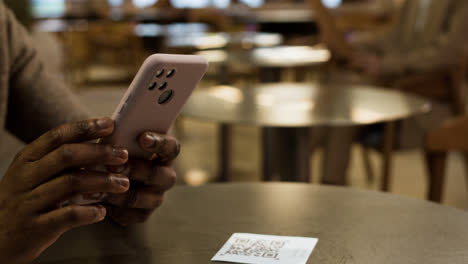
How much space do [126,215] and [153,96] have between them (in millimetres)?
197

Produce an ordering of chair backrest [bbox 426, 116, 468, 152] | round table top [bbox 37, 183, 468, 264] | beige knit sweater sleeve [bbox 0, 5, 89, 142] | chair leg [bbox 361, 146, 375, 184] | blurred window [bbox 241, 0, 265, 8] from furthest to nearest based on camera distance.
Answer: blurred window [bbox 241, 0, 265, 8] < chair leg [bbox 361, 146, 375, 184] < chair backrest [bbox 426, 116, 468, 152] < beige knit sweater sleeve [bbox 0, 5, 89, 142] < round table top [bbox 37, 183, 468, 264]

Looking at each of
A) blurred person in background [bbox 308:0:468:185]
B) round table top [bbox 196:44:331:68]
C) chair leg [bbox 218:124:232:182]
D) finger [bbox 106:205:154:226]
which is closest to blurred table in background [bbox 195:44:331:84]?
round table top [bbox 196:44:331:68]

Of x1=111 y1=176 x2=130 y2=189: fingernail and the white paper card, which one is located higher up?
x1=111 y1=176 x2=130 y2=189: fingernail

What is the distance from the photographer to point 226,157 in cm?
346

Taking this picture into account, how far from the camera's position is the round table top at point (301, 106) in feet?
5.51

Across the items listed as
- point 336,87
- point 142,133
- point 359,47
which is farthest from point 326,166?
point 142,133

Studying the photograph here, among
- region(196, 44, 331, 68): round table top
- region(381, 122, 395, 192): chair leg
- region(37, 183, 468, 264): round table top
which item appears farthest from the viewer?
region(196, 44, 331, 68): round table top

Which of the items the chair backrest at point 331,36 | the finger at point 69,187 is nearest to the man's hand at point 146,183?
the finger at point 69,187

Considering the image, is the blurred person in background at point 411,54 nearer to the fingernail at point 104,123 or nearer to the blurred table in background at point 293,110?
the blurred table in background at point 293,110

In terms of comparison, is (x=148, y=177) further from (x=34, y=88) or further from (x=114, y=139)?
(x=34, y=88)

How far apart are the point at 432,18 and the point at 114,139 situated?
2.61 metres

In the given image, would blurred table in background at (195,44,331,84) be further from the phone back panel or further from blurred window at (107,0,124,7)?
blurred window at (107,0,124,7)

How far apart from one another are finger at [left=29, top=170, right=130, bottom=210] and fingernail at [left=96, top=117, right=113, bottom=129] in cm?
5

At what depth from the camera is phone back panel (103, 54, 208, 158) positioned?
2.06 ft
